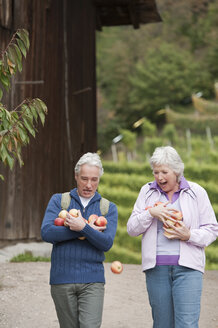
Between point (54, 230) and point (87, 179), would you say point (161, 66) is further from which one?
point (54, 230)

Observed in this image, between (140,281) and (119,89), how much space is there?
3418 cm

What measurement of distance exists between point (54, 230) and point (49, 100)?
7.93 meters

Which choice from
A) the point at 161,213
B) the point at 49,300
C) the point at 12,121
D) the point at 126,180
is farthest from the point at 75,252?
the point at 126,180

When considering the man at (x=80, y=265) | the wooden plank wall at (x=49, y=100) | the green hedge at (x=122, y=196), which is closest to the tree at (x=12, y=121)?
the man at (x=80, y=265)

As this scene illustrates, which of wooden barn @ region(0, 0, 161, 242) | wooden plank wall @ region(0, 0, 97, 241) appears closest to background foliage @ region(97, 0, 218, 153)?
wooden barn @ region(0, 0, 161, 242)

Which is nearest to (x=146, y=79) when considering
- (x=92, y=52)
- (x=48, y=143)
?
(x=92, y=52)

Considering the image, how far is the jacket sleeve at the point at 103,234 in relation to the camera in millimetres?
4195

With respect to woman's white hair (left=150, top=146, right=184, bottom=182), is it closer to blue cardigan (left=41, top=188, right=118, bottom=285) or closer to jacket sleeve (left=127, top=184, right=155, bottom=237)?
jacket sleeve (left=127, top=184, right=155, bottom=237)

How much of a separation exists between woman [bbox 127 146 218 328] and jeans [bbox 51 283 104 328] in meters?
0.43

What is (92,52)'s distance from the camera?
14648mm

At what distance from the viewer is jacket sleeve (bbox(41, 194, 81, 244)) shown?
4246 millimetres

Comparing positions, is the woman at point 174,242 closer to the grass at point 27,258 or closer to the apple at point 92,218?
the apple at point 92,218

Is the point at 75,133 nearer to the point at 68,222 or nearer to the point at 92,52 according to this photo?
the point at 92,52

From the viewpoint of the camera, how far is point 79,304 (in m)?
4.30
